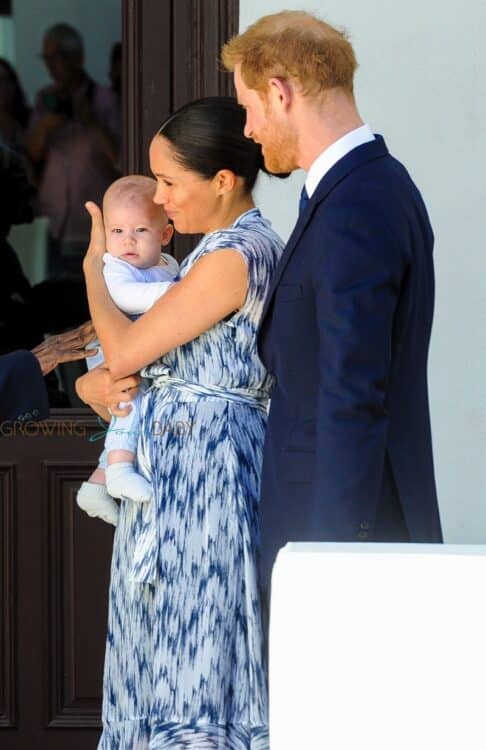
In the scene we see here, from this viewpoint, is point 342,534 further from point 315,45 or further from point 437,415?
point 437,415

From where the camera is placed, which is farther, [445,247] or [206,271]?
[445,247]

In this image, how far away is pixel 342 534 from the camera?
2.58m

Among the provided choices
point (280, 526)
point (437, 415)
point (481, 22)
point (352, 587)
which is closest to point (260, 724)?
point (280, 526)

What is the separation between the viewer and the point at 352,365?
257 centimetres

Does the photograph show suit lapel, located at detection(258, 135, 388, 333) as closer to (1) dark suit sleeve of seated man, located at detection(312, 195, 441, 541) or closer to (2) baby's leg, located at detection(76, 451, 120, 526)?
(1) dark suit sleeve of seated man, located at detection(312, 195, 441, 541)

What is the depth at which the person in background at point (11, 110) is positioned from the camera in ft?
16.1

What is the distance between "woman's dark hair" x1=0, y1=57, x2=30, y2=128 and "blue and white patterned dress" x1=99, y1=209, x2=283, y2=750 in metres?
2.11

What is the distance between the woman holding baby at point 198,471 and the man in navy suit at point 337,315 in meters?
0.13

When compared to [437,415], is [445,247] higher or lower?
higher

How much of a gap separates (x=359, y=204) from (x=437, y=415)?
1789mm

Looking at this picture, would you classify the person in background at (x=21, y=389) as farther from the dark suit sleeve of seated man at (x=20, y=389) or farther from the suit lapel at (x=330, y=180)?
the suit lapel at (x=330, y=180)

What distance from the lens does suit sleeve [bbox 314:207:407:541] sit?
2568 mm

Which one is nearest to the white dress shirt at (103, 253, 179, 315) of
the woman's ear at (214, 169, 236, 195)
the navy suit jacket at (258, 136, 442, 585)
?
the woman's ear at (214, 169, 236, 195)

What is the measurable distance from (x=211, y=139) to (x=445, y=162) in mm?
1446
